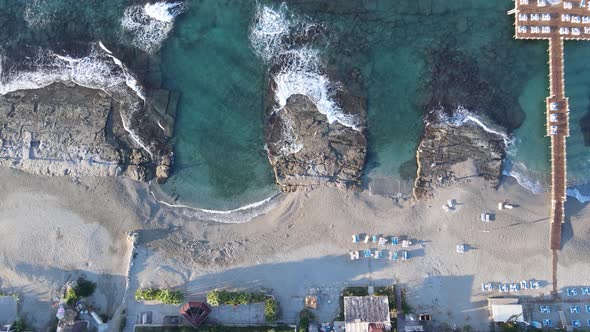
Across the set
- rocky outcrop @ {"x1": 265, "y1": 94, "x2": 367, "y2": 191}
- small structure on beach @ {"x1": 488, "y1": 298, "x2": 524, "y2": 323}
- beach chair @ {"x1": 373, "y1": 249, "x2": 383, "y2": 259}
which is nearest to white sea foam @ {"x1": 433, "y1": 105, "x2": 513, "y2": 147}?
rocky outcrop @ {"x1": 265, "y1": 94, "x2": 367, "y2": 191}

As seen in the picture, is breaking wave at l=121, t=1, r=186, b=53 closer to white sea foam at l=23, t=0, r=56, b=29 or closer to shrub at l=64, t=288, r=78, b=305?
white sea foam at l=23, t=0, r=56, b=29

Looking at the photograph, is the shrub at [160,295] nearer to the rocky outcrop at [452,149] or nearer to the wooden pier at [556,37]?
the rocky outcrop at [452,149]

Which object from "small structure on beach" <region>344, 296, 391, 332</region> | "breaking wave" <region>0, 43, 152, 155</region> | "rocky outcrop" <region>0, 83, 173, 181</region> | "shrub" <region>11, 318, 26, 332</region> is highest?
"breaking wave" <region>0, 43, 152, 155</region>

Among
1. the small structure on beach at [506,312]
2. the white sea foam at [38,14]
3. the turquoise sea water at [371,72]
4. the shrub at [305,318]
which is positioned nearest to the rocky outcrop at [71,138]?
the turquoise sea water at [371,72]

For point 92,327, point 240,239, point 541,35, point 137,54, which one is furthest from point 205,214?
point 541,35

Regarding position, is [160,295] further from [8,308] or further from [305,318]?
[8,308]

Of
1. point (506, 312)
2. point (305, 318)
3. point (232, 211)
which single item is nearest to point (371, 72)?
point (232, 211)

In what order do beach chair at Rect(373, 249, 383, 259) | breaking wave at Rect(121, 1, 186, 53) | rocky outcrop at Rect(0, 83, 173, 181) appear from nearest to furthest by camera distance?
1. beach chair at Rect(373, 249, 383, 259)
2. rocky outcrop at Rect(0, 83, 173, 181)
3. breaking wave at Rect(121, 1, 186, 53)
